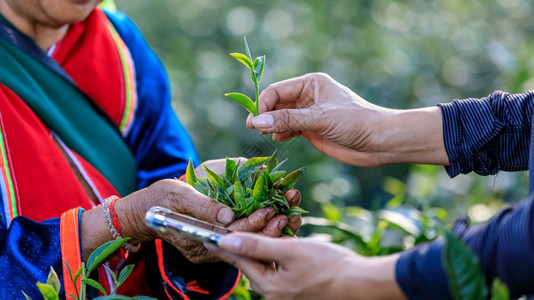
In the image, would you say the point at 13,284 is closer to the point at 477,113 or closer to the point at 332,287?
the point at 332,287

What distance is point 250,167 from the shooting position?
1.62 m

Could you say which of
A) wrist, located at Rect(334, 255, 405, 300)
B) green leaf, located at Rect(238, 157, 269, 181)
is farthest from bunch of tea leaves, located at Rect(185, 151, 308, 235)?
wrist, located at Rect(334, 255, 405, 300)

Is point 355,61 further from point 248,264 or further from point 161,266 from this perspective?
point 248,264

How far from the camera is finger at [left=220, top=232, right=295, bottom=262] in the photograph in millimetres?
1279

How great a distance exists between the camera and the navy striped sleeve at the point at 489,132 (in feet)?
5.74

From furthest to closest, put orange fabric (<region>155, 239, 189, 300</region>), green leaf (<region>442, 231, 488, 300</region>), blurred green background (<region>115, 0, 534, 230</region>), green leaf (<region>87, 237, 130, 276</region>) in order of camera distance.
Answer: blurred green background (<region>115, 0, 534, 230</region>), orange fabric (<region>155, 239, 189, 300</region>), green leaf (<region>87, 237, 130, 276</region>), green leaf (<region>442, 231, 488, 300</region>)

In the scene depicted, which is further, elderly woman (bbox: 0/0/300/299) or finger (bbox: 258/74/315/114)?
finger (bbox: 258/74/315/114)

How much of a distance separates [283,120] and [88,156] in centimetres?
59

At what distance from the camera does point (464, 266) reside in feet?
3.58

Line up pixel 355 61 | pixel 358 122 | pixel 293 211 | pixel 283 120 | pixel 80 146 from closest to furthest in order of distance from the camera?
pixel 293 211 → pixel 283 120 → pixel 358 122 → pixel 80 146 → pixel 355 61

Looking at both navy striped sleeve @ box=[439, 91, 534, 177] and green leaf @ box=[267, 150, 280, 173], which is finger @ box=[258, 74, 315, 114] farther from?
navy striped sleeve @ box=[439, 91, 534, 177]

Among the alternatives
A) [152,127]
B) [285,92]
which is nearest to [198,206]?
[285,92]

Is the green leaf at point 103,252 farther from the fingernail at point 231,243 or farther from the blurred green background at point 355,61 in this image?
the blurred green background at point 355,61

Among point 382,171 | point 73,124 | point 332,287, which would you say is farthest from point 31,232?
point 382,171
